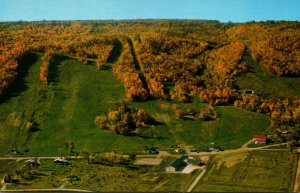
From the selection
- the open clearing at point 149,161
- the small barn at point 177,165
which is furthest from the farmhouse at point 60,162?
the small barn at point 177,165

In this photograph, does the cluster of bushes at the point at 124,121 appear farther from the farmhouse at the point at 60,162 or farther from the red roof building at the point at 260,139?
the red roof building at the point at 260,139

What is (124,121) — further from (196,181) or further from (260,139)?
(196,181)

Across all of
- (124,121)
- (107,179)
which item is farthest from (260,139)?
(107,179)

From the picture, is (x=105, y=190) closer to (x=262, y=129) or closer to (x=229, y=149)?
(x=229, y=149)

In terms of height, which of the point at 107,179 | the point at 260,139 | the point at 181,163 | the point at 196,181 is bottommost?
the point at 196,181

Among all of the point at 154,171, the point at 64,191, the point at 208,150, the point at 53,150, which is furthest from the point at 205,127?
the point at 64,191

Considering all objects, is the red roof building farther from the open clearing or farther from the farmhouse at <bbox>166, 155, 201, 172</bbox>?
the open clearing

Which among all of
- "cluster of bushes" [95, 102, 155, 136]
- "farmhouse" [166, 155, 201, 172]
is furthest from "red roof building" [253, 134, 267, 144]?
"cluster of bushes" [95, 102, 155, 136]
